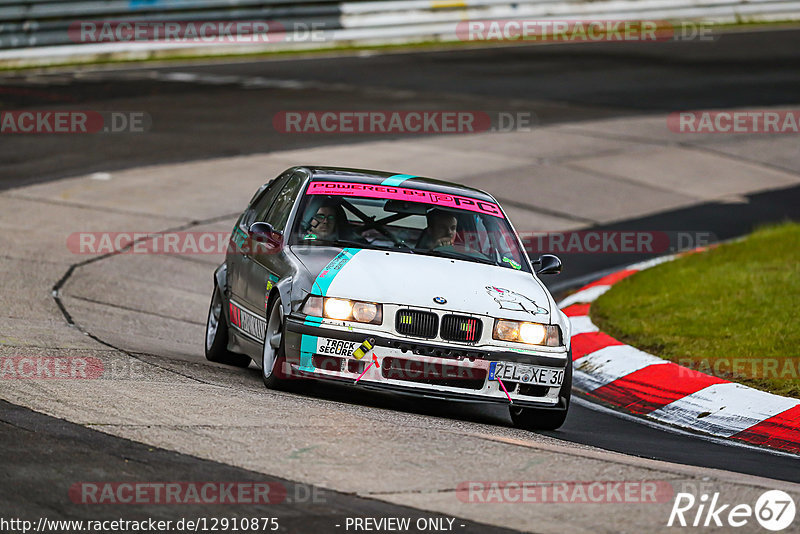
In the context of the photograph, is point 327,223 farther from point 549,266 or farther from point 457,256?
point 549,266

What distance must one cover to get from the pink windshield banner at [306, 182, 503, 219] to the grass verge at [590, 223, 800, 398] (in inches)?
86.8

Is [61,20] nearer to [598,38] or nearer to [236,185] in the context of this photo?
[236,185]

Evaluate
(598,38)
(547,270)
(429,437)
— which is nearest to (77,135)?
(547,270)

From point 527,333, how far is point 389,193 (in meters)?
1.77

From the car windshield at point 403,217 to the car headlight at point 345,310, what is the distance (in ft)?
3.09

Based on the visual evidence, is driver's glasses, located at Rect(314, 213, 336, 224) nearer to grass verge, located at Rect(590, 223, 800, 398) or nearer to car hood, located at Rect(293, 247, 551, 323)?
car hood, located at Rect(293, 247, 551, 323)

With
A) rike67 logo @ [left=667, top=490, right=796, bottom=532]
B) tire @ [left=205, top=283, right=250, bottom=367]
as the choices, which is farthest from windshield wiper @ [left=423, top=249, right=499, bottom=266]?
rike67 logo @ [left=667, top=490, right=796, bottom=532]

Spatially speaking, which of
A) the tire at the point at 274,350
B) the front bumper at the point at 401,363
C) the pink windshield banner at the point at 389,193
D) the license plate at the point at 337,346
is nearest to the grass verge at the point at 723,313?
the pink windshield banner at the point at 389,193

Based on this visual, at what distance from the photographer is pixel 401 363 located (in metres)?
7.66

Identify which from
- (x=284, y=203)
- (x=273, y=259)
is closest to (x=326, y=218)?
(x=273, y=259)

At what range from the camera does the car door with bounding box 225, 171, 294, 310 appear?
9.30 m

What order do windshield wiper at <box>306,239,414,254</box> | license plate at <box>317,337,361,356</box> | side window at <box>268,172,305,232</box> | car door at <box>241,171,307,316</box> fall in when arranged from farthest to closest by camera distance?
side window at <box>268,172,305,232</box>
windshield wiper at <box>306,239,414,254</box>
car door at <box>241,171,307,316</box>
license plate at <box>317,337,361,356</box>

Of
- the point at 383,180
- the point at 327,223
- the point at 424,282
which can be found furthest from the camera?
the point at 383,180

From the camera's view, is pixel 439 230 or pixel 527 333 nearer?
pixel 527 333
